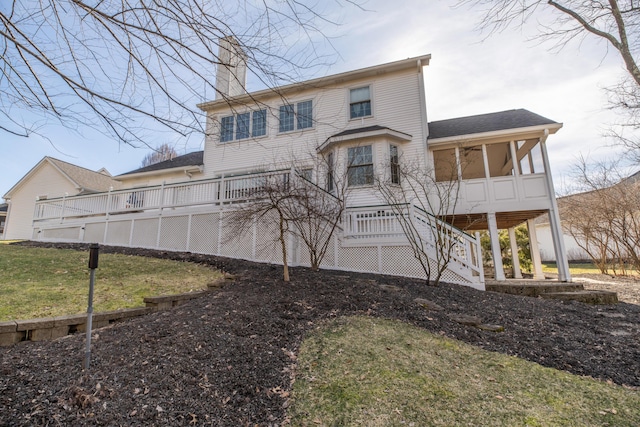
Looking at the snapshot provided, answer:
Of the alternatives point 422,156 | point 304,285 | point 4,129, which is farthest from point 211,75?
point 422,156

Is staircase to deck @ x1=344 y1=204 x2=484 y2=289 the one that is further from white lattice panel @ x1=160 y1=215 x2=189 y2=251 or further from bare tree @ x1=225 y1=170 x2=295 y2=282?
white lattice panel @ x1=160 y1=215 x2=189 y2=251

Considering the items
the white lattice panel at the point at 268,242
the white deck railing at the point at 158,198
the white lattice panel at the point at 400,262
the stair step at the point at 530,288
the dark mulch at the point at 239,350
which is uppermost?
the white deck railing at the point at 158,198

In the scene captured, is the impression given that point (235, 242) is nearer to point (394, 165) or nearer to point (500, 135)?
point (394, 165)

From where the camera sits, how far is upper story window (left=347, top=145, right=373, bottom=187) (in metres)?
9.88

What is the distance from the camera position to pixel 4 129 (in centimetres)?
251

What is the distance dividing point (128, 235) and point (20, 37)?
338 inches

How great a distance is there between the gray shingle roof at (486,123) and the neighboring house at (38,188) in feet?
59.0

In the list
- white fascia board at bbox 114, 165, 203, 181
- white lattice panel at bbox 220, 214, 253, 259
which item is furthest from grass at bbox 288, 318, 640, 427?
white fascia board at bbox 114, 165, 203, 181

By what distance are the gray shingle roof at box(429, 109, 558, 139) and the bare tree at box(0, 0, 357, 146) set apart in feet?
28.5

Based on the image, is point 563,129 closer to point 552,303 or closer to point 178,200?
point 552,303

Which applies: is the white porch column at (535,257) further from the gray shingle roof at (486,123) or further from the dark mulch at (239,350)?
the dark mulch at (239,350)

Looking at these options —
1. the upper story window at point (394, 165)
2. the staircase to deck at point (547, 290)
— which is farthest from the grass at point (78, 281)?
the staircase to deck at point (547, 290)

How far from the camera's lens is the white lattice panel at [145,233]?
9344 mm

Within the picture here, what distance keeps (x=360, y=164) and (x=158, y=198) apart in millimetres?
6580
